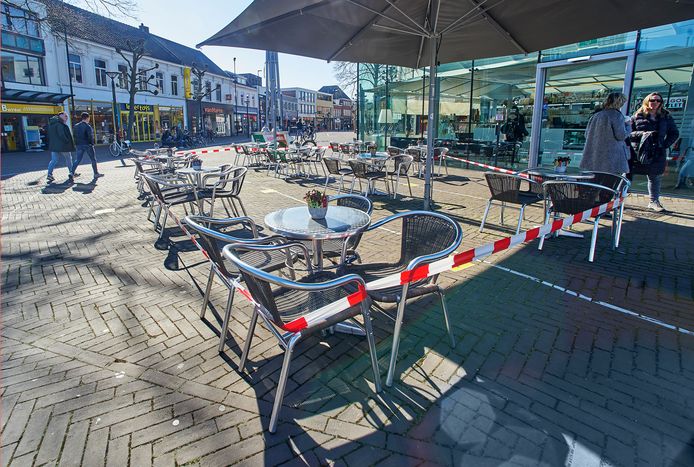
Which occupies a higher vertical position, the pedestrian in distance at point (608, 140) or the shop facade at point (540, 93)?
the shop facade at point (540, 93)

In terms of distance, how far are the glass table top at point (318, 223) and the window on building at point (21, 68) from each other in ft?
87.8

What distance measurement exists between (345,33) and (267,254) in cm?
423

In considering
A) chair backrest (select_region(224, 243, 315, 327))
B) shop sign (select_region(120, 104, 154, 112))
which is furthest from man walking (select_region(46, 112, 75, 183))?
shop sign (select_region(120, 104, 154, 112))

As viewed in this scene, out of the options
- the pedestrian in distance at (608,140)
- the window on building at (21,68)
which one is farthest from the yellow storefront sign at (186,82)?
the pedestrian in distance at (608,140)

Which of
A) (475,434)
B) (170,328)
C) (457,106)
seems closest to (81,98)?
(457,106)

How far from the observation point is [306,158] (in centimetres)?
1249

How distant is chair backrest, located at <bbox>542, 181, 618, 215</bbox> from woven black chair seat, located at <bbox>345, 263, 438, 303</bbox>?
2.71 m

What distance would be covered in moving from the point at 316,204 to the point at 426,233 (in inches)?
34.8

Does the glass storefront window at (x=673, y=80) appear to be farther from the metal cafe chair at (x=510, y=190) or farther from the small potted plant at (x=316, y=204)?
the small potted plant at (x=316, y=204)

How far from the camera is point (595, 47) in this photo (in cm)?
917

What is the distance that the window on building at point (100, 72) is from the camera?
92.7 ft

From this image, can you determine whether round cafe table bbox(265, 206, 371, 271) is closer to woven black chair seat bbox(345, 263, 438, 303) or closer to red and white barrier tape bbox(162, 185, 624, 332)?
woven black chair seat bbox(345, 263, 438, 303)

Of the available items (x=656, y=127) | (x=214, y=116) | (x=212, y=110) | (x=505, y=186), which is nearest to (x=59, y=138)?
(x=505, y=186)

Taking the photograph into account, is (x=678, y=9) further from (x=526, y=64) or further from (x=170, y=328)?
(x=526, y=64)
